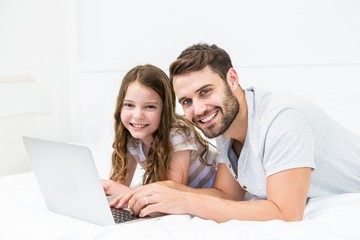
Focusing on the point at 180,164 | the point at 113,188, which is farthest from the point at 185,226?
the point at 180,164

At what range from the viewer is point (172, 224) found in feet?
3.40

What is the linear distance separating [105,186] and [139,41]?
1.32 m

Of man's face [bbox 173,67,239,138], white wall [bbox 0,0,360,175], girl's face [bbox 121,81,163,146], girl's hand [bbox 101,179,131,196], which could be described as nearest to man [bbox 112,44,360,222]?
man's face [bbox 173,67,239,138]

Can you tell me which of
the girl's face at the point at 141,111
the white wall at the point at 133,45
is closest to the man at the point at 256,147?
the girl's face at the point at 141,111

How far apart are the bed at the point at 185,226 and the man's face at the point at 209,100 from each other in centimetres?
26

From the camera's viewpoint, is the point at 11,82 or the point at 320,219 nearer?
the point at 320,219

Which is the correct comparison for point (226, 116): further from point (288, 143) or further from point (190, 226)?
point (190, 226)

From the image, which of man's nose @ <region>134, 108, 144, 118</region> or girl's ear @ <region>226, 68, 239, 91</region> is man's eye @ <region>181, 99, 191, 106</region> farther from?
man's nose @ <region>134, 108, 144, 118</region>

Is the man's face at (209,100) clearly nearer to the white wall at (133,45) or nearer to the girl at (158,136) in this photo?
the girl at (158,136)

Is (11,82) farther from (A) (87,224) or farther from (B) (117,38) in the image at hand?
(A) (87,224)

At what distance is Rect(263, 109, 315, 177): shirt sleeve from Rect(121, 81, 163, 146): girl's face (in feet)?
1.65

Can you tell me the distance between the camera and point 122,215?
1.18m

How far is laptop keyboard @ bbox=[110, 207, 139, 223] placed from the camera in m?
1.16

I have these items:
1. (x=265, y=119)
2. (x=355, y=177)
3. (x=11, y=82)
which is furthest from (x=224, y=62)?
(x=11, y=82)
